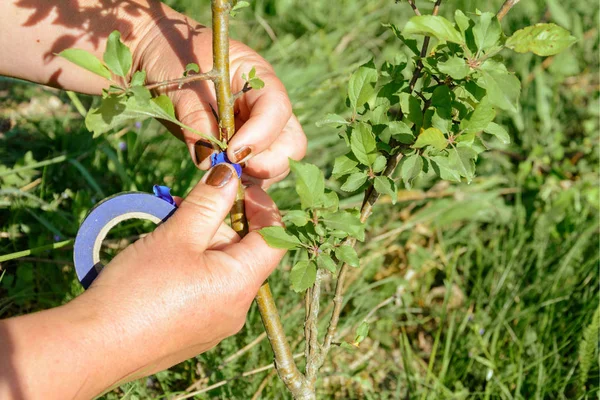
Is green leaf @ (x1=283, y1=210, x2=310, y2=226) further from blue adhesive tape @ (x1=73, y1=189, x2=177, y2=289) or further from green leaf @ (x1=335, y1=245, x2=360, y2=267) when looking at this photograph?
blue adhesive tape @ (x1=73, y1=189, x2=177, y2=289)

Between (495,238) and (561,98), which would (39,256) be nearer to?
(495,238)

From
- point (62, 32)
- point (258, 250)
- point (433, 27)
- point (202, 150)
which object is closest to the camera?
point (433, 27)

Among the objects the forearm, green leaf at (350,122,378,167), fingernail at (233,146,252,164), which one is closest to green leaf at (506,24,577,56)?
green leaf at (350,122,378,167)

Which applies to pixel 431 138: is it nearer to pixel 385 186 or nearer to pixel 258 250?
pixel 385 186

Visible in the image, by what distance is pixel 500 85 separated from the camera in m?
0.90

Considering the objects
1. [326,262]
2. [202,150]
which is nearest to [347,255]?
[326,262]

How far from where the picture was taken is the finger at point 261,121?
1.23m

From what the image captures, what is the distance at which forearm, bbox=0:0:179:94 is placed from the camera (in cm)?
154

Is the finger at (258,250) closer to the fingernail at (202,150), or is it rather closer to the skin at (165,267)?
the skin at (165,267)

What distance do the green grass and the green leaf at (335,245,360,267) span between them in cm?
73

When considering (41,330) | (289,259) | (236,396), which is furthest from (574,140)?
(41,330)

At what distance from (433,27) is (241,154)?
49 centimetres

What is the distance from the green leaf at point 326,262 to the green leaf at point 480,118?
319 mm

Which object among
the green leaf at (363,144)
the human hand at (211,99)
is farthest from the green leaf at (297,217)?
the human hand at (211,99)
